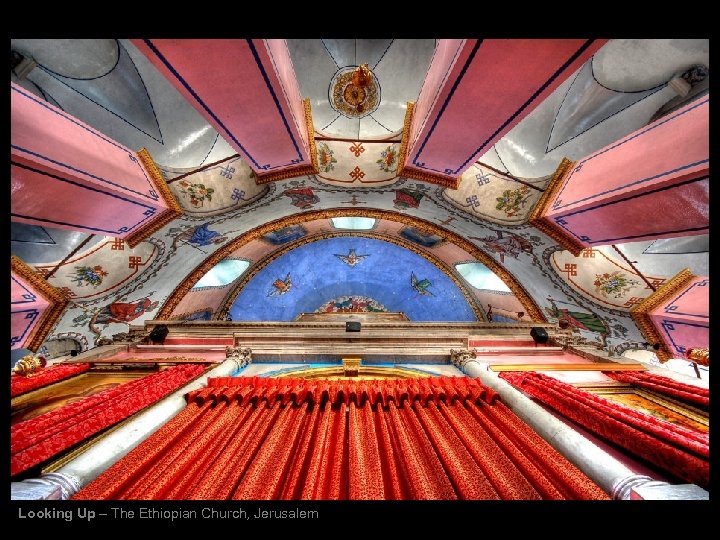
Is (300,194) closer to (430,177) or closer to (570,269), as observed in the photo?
(430,177)

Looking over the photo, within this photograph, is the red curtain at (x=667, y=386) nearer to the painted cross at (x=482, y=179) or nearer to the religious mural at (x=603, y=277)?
the religious mural at (x=603, y=277)

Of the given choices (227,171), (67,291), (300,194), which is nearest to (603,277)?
(300,194)

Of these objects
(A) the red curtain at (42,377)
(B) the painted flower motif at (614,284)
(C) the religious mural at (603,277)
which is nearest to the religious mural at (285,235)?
(A) the red curtain at (42,377)

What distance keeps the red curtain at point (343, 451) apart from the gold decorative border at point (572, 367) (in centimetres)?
144

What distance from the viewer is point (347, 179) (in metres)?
6.70

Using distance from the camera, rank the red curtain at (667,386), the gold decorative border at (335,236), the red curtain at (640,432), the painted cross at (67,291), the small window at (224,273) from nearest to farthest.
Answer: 1. the red curtain at (640,432)
2. the red curtain at (667,386)
3. the painted cross at (67,291)
4. the small window at (224,273)
5. the gold decorative border at (335,236)

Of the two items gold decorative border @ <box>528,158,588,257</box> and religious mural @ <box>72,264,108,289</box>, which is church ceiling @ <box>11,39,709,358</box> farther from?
gold decorative border @ <box>528,158,588,257</box>

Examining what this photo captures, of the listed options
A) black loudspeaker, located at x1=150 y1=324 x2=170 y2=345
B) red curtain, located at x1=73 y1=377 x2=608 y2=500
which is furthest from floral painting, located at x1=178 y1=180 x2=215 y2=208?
red curtain, located at x1=73 y1=377 x2=608 y2=500

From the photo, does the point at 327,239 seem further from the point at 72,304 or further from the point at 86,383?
the point at 86,383

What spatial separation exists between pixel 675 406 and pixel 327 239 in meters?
9.24

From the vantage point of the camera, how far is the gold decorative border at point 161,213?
17.0 feet

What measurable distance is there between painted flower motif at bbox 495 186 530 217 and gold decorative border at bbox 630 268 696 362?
11.0 ft

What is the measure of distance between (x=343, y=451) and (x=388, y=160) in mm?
5222
